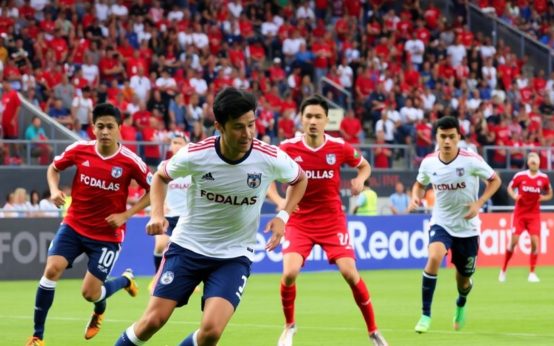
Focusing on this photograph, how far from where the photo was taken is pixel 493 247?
98.6 ft

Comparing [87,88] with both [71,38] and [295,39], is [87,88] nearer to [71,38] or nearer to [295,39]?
[71,38]

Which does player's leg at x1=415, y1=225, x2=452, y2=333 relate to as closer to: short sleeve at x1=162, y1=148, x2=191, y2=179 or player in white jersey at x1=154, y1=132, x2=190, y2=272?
player in white jersey at x1=154, y1=132, x2=190, y2=272

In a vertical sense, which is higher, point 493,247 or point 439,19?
point 439,19

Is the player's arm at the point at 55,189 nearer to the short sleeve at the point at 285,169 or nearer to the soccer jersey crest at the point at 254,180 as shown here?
the short sleeve at the point at 285,169

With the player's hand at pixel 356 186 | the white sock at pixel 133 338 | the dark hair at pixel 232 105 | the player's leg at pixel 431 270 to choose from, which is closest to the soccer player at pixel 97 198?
the player's hand at pixel 356 186

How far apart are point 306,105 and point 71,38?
1818 cm

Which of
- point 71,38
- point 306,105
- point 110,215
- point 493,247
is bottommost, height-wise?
point 493,247

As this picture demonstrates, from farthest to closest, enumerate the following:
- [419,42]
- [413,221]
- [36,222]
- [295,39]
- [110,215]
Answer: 1. [419,42]
2. [295,39]
3. [413,221]
4. [36,222]
5. [110,215]

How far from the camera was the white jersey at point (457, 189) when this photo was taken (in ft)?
49.5

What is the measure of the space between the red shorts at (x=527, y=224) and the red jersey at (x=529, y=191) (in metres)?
0.09

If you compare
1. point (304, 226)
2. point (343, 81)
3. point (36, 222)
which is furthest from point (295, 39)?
point (304, 226)

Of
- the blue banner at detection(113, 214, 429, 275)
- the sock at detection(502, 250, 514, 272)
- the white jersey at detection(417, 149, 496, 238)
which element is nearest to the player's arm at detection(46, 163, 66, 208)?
the white jersey at detection(417, 149, 496, 238)

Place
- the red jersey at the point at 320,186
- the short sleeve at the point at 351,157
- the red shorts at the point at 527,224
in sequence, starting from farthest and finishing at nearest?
the red shorts at the point at 527,224 < the short sleeve at the point at 351,157 < the red jersey at the point at 320,186

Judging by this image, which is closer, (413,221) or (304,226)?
(304,226)
